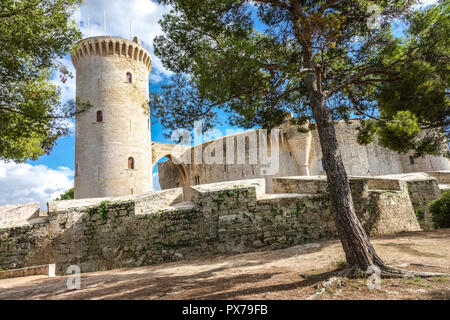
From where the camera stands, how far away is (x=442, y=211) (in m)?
7.70

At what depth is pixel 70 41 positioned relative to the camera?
6.89 metres

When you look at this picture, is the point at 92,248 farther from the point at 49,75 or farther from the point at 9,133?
the point at 49,75

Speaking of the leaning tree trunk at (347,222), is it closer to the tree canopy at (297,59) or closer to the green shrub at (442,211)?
the tree canopy at (297,59)

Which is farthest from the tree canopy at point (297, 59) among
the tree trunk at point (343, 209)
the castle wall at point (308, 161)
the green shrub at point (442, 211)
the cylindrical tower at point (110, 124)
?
the cylindrical tower at point (110, 124)

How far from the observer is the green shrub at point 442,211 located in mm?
7645

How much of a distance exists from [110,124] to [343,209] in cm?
1560

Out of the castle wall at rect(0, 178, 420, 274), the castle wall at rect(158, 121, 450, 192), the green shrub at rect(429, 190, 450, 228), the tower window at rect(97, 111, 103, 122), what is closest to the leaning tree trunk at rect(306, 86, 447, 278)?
the castle wall at rect(0, 178, 420, 274)

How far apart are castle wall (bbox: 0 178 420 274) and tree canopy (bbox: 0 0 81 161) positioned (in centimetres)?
257

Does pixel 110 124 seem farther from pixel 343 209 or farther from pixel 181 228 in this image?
pixel 343 209

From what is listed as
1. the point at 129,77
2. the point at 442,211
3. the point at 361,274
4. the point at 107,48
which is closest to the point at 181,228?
the point at 361,274

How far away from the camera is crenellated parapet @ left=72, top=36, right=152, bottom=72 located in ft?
54.2

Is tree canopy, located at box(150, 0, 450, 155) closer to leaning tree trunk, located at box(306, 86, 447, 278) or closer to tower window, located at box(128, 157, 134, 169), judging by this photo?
leaning tree trunk, located at box(306, 86, 447, 278)

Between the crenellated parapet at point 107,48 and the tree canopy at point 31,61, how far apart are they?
10.1m
